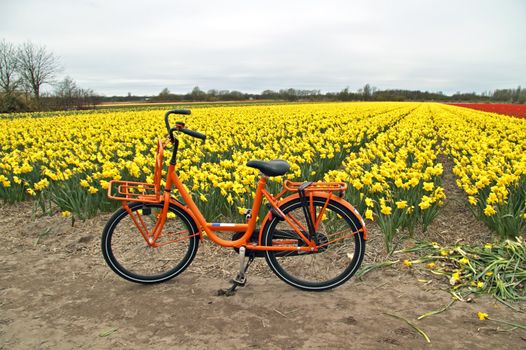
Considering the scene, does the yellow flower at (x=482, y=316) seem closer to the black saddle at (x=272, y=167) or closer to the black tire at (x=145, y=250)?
the black saddle at (x=272, y=167)

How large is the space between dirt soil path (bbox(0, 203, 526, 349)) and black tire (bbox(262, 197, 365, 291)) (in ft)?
0.49

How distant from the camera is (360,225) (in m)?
3.60

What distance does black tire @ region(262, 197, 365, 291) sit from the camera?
3635 mm

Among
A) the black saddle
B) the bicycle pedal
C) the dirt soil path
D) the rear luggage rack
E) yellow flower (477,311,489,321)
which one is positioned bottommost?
the dirt soil path

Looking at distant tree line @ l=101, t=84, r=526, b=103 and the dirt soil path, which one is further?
distant tree line @ l=101, t=84, r=526, b=103

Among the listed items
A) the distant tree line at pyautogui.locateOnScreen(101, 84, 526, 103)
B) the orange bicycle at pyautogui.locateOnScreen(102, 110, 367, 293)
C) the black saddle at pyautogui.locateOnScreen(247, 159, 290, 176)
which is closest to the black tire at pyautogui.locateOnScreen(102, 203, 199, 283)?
the orange bicycle at pyautogui.locateOnScreen(102, 110, 367, 293)

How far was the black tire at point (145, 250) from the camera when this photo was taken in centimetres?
385

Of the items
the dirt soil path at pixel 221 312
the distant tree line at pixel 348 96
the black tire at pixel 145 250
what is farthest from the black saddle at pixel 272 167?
the distant tree line at pixel 348 96

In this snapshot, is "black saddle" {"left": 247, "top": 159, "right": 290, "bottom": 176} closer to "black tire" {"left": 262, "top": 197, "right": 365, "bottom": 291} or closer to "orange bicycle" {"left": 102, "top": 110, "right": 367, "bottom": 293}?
"orange bicycle" {"left": 102, "top": 110, "right": 367, "bottom": 293}

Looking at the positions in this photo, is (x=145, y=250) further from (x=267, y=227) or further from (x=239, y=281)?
(x=267, y=227)

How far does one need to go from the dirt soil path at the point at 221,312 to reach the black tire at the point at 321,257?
0.49ft

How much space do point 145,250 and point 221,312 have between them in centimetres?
164

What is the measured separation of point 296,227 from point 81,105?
50369 millimetres

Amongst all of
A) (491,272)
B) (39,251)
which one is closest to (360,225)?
(491,272)
